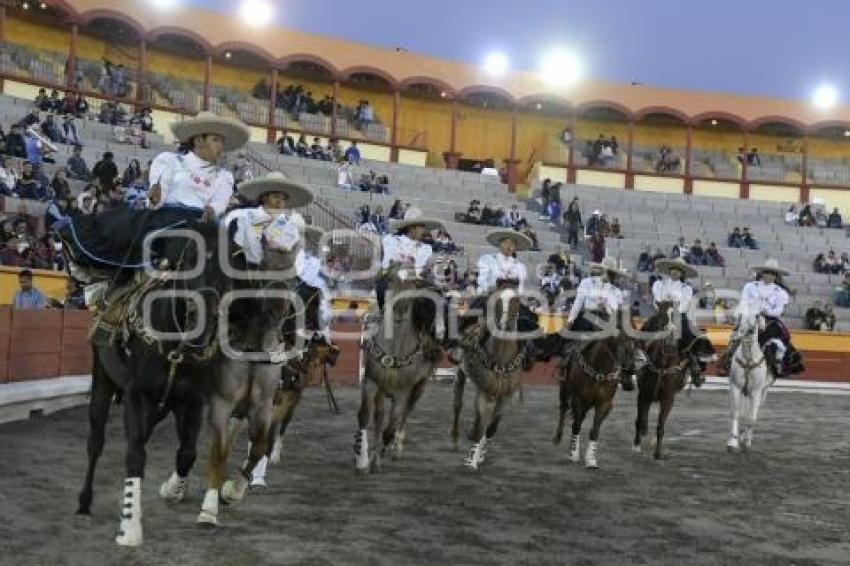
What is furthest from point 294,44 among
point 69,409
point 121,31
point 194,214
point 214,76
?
point 194,214

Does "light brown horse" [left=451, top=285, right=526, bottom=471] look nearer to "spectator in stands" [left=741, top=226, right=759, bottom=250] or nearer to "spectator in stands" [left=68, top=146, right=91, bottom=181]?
"spectator in stands" [left=68, top=146, right=91, bottom=181]

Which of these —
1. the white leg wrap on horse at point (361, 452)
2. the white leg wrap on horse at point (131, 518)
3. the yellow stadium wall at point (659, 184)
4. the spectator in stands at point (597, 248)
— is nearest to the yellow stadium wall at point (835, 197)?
the yellow stadium wall at point (659, 184)

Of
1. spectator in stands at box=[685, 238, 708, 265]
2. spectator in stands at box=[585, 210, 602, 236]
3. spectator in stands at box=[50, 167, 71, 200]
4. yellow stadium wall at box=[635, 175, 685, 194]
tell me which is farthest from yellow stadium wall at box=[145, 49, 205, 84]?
yellow stadium wall at box=[635, 175, 685, 194]

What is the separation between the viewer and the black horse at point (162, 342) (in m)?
6.18

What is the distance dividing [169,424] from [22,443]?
8.14ft

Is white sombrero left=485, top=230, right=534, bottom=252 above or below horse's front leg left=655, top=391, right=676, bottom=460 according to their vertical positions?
above

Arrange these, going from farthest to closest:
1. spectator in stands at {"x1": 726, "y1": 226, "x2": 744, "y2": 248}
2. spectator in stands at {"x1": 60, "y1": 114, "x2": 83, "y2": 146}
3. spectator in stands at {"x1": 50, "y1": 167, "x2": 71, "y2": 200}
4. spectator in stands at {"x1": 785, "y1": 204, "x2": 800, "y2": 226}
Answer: spectator in stands at {"x1": 785, "y1": 204, "x2": 800, "y2": 226} < spectator in stands at {"x1": 726, "y1": 226, "x2": 744, "y2": 248} < spectator in stands at {"x1": 60, "y1": 114, "x2": 83, "y2": 146} < spectator in stands at {"x1": 50, "y1": 167, "x2": 71, "y2": 200}

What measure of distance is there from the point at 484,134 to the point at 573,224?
34.2 feet

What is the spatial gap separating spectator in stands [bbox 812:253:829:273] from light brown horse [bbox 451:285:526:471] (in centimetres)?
2739

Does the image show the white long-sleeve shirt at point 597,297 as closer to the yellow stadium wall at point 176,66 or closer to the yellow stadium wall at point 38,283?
the yellow stadium wall at point 38,283

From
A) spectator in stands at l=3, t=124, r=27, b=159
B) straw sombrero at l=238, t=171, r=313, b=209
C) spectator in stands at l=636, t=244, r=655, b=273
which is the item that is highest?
spectator in stands at l=3, t=124, r=27, b=159

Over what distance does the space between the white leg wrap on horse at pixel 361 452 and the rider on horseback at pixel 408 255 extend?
3.41 ft

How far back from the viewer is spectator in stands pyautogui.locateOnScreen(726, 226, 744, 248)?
35.8 metres

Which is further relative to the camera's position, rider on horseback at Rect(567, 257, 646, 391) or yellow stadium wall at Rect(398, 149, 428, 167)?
yellow stadium wall at Rect(398, 149, 428, 167)
